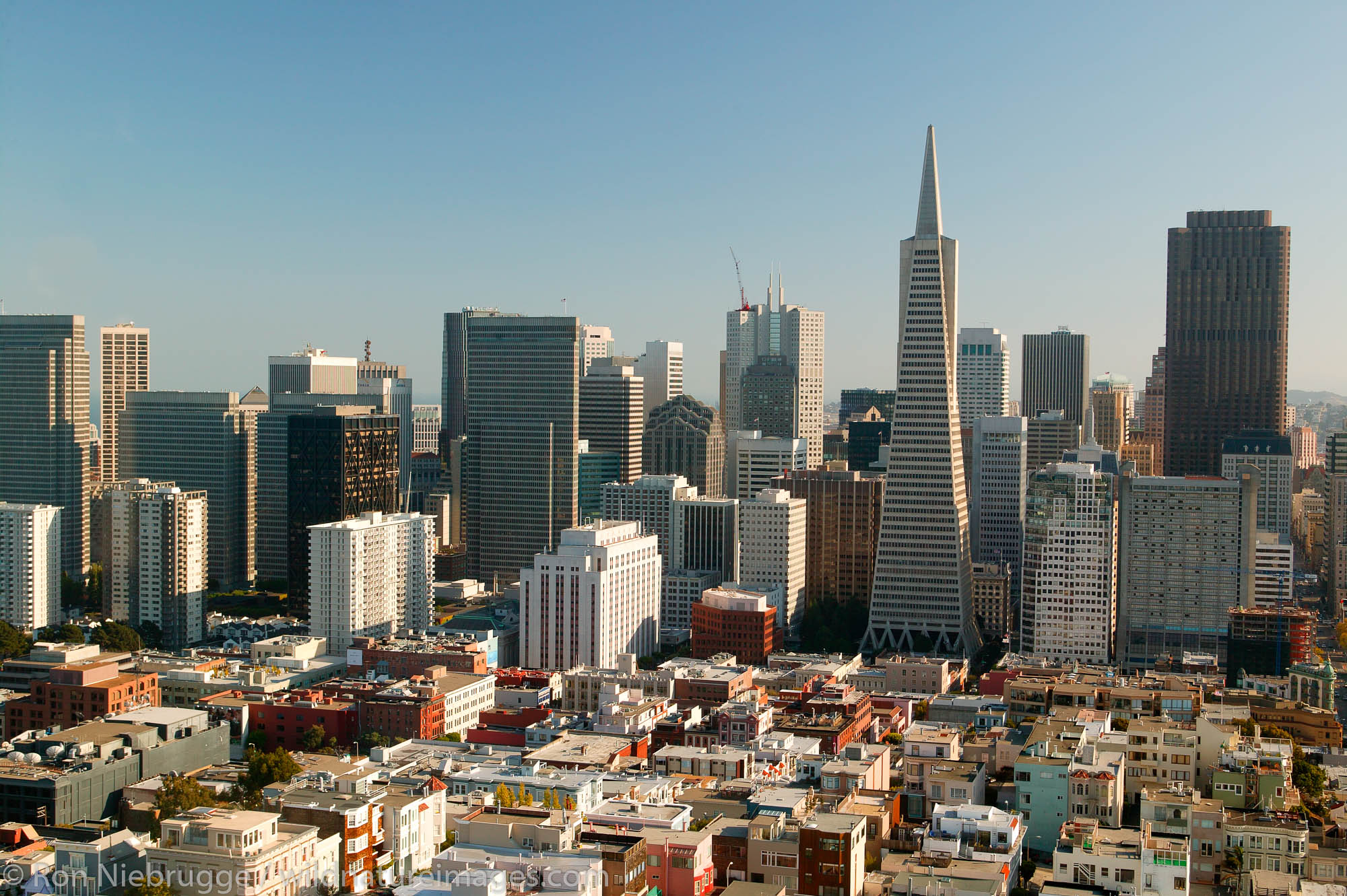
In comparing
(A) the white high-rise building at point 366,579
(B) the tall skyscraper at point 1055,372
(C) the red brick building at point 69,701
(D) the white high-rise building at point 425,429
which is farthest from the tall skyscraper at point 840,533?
(D) the white high-rise building at point 425,429

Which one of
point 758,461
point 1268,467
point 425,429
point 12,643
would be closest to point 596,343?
point 425,429

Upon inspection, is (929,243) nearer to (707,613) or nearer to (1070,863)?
(707,613)

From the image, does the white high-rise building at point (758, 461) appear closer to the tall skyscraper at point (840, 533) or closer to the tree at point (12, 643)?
the tall skyscraper at point (840, 533)

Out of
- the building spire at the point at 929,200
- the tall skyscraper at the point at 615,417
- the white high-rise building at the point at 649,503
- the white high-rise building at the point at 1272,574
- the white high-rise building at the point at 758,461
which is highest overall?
the building spire at the point at 929,200

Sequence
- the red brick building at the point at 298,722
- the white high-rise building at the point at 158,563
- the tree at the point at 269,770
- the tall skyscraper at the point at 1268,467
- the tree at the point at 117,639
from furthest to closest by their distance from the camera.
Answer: the tall skyscraper at the point at 1268,467, the white high-rise building at the point at 158,563, the tree at the point at 117,639, the red brick building at the point at 298,722, the tree at the point at 269,770

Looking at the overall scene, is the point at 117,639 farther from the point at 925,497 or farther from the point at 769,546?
the point at 925,497

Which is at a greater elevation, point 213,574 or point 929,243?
point 929,243

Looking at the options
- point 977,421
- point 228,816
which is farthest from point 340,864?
point 977,421
